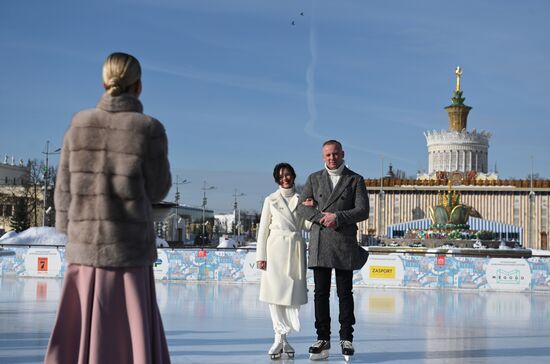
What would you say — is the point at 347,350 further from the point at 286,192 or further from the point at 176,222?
the point at 176,222

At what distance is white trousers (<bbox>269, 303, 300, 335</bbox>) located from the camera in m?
6.15

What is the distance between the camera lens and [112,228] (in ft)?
11.5

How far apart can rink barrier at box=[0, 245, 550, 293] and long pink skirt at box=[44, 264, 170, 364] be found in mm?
13264

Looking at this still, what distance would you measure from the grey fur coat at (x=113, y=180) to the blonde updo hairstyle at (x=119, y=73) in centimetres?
4

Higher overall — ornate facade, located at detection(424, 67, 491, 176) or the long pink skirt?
ornate facade, located at detection(424, 67, 491, 176)

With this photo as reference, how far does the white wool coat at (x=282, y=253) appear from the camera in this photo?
617 cm

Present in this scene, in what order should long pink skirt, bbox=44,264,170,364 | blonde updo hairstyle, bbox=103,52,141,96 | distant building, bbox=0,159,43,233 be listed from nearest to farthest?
long pink skirt, bbox=44,264,170,364, blonde updo hairstyle, bbox=103,52,141,96, distant building, bbox=0,159,43,233

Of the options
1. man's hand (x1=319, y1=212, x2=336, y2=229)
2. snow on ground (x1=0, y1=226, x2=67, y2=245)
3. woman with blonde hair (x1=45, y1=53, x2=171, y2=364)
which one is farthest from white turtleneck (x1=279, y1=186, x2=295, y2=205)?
snow on ground (x1=0, y1=226, x2=67, y2=245)

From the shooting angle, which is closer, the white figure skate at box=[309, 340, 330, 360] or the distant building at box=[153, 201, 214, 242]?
the distant building at box=[153, 201, 214, 242]

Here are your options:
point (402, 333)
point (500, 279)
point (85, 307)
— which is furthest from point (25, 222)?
point (85, 307)

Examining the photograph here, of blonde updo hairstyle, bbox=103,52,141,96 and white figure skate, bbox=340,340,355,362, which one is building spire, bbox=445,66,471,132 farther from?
blonde updo hairstyle, bbox=103,52,141,96

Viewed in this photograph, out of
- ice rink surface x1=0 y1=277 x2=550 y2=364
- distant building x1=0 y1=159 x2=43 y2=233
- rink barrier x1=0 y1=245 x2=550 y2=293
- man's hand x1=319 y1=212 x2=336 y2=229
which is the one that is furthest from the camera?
distant building x1=0 y1=159 x2=43 y2=233

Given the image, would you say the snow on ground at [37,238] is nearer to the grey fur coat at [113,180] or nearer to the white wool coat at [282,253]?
the white wool coat at [282,253]

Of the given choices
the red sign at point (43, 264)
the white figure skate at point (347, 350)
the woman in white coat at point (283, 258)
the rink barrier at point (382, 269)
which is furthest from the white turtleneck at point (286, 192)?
the red sign at point (43, 264)
